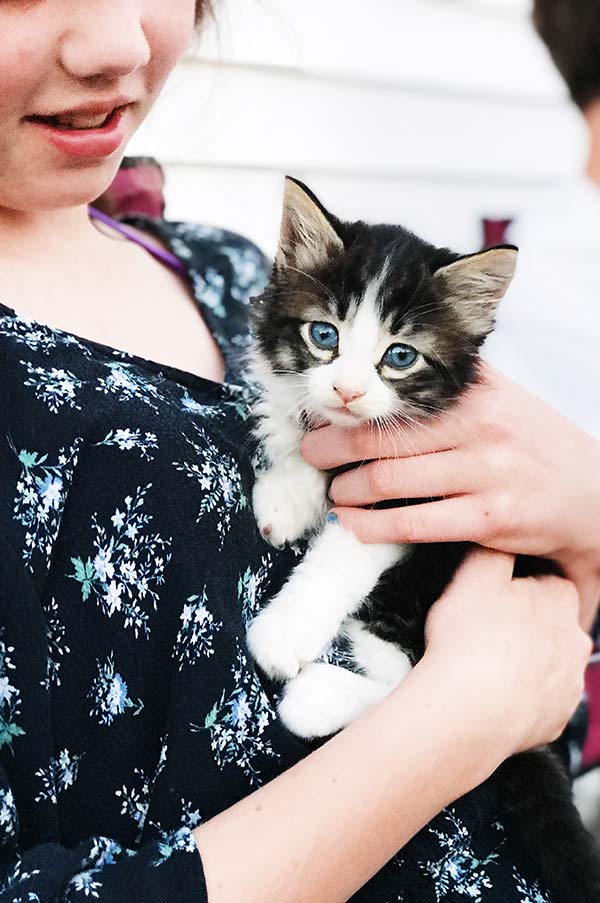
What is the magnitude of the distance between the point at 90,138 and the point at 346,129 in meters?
1.61

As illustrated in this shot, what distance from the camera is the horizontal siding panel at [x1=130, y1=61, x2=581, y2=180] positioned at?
214cm

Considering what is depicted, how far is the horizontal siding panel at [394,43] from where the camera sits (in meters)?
2.19

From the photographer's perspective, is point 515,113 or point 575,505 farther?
point 515,113

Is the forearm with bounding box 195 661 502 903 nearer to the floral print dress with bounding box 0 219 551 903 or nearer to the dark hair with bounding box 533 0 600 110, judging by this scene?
the floral print dress with bounding box 0 219 551 903

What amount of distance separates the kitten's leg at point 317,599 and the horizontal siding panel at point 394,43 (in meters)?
1.16

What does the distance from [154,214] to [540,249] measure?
117cm

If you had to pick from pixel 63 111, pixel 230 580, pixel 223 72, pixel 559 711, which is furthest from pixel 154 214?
pixel 559 711

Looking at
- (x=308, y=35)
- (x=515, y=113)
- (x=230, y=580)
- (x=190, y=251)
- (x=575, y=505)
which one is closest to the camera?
(x=230, y=580)

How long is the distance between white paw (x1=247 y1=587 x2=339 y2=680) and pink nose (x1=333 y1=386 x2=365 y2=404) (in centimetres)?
28

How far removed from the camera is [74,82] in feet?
3.49

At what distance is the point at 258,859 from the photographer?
34.7 inches

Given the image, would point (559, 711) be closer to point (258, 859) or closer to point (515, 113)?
point (258, 859)

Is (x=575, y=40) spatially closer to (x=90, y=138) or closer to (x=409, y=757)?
(x=90, y=138)

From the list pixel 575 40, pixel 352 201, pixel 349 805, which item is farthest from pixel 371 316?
pixel 352 201
